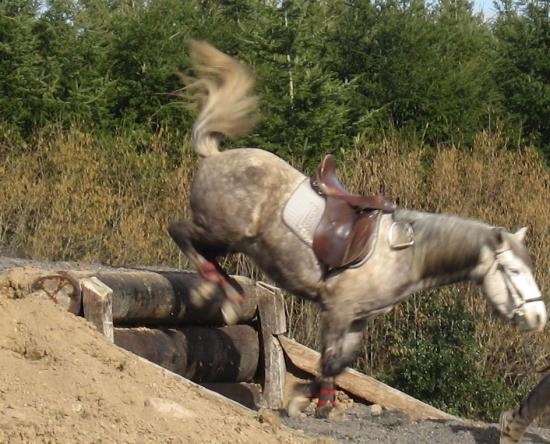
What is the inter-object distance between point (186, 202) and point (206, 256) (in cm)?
665

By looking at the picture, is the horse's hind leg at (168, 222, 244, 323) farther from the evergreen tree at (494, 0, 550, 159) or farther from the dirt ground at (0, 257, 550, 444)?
the evergreen tree at (494, 0, 550, 159)

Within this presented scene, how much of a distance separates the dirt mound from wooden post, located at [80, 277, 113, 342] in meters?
0.38

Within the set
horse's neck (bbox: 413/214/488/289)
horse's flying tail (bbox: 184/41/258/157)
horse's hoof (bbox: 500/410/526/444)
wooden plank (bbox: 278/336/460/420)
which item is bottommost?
wooden plank (bbox: 278/336/460/420)

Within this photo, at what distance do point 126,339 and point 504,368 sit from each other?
21.3 ft

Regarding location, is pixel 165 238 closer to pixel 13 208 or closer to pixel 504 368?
pixel 13 208

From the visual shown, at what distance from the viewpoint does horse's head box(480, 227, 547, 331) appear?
810 centimetres

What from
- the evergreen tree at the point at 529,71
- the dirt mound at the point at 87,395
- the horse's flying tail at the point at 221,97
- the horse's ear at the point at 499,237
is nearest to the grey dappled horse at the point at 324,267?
the horse's ear at the point at 499,237

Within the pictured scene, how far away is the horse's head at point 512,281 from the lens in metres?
8.10

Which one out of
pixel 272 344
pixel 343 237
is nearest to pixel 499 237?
pixel 343 237

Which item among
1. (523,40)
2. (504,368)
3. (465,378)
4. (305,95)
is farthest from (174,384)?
(523,40)

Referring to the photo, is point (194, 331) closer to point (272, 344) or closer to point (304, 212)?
point (272, 344)

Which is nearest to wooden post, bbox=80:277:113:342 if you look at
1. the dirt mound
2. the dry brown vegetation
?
the dirt mound

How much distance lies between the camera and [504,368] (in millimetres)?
14305

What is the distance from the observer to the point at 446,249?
26.9 ft
